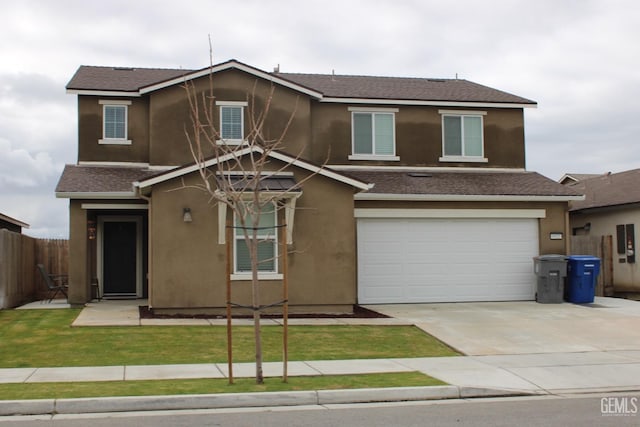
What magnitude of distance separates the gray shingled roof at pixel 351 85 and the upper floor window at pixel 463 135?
498 mm

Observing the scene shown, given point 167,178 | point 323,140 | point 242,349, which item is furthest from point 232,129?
point 242,349

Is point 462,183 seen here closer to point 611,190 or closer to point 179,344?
point 611,190

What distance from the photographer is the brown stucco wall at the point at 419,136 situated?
847 inches

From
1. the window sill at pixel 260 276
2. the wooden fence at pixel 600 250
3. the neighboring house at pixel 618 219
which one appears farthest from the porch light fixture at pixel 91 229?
the neighboring house at pixel 618 219

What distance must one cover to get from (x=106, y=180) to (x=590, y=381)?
12805 millimetres

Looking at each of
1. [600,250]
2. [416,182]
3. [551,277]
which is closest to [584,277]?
[551,277]

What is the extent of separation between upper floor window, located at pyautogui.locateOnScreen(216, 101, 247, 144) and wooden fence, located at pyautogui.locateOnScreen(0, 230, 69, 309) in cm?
601

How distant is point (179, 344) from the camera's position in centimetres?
1319

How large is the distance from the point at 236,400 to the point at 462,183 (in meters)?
13.0

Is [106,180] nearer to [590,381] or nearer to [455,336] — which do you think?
[455,336]

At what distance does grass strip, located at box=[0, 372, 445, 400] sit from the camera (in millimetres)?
9336

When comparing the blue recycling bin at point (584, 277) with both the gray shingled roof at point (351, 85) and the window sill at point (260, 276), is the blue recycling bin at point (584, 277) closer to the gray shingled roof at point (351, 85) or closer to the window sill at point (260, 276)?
the gray shingled roof at point (351, 85)

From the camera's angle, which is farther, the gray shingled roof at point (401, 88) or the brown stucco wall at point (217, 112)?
the gray shingled roof at point (401, 88)

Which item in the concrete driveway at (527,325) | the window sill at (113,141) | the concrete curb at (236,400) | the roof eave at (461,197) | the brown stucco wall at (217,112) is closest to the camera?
the concrete curb at (236,400)
